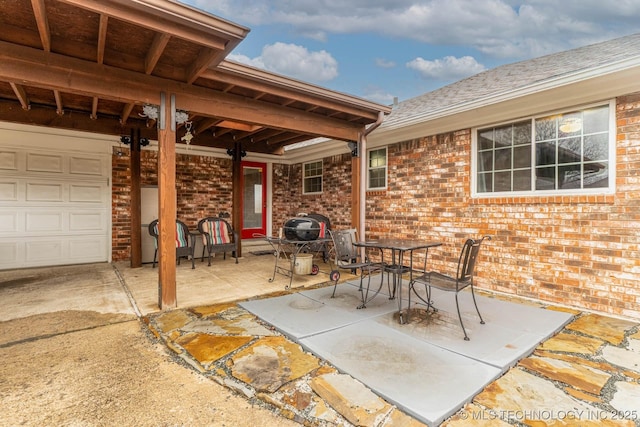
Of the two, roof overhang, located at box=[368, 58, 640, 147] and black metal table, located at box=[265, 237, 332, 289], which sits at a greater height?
roof overhang, located at box=[368, 58, 640, 147]

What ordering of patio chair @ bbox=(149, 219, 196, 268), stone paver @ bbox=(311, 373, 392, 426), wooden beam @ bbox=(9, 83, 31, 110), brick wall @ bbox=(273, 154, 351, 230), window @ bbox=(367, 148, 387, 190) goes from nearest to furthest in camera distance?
stone paver @ bbox=(311, 373, 392, 426) < wooden beam @ bbox=(9, 83, 31, 110) < patio chair @ bbox=(149, 219, 196, 268) < window @ bbox=(367, 148, 387, 190) < brick wall @ bbox=(273, 154, 351, 230)

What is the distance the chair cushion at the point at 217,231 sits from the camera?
265 inches

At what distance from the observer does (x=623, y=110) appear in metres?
3.58

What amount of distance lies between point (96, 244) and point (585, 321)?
829cm

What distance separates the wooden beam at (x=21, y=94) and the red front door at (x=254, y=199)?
455 centimetres

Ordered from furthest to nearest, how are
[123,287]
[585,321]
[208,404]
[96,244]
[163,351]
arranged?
[96,244] → [123,287] → [585,321] → [163,351] → [208,404]

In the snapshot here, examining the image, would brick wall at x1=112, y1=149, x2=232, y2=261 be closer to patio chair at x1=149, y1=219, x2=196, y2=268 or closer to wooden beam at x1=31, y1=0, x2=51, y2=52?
patio chair at x1=149, y1=219, x2=196, y2=268

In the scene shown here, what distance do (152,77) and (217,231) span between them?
3799 millimetres

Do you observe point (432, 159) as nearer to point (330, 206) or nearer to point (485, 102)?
point (485, 102)

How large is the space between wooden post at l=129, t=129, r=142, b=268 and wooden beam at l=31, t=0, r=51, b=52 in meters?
3.27

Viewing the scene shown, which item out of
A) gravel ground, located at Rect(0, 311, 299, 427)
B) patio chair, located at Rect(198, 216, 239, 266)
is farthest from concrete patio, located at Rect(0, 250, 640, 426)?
patio chair, located at Rect(198, 216, 239, 266)

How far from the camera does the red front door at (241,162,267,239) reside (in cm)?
870

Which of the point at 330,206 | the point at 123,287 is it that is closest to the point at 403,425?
the point at 123,287

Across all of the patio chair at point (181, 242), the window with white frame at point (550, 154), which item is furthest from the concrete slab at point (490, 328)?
the patio chair at point (181, 242)
